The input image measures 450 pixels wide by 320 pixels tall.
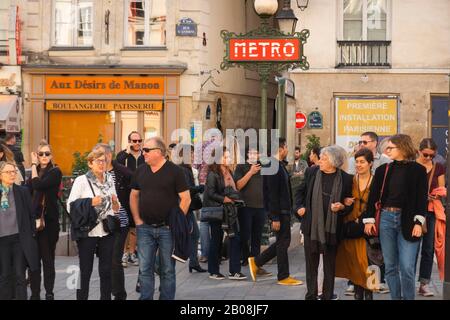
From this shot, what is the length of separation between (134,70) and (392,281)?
58.6 ft

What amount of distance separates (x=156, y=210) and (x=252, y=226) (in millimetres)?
3609

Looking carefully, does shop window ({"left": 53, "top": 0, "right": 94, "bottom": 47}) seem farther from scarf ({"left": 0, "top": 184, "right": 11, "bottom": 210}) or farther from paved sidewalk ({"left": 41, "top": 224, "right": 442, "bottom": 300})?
scarf ({"left": 0, "top": 184, "right": 11, "bottom": 210})

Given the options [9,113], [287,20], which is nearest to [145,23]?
[9,113]

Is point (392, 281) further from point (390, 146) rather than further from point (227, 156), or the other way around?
point (227, 156)

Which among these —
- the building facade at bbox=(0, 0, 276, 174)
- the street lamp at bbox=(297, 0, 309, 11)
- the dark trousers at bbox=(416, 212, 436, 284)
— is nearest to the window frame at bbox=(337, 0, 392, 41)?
the street lamp at bbox=(297, 0, 309, 11)

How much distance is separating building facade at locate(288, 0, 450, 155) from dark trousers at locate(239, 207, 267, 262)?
45.2 feet

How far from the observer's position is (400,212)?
31.0 feet

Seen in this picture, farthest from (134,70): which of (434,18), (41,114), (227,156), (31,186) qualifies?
(31,186)

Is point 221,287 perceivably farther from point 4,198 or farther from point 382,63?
point 382,63

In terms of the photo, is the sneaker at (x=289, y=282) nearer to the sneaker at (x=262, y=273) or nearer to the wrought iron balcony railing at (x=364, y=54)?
the sneaker at (x=262, y=273)

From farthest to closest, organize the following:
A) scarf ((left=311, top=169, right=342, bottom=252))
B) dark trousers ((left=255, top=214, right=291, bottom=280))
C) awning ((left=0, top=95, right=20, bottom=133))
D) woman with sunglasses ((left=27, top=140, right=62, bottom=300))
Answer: awning ((left=0, top=95, right=20, bottom=133))
dark trousers ((left=255, top=214, right=291, bottom=280))
woman with sunglasses ((left=27, top=140, right=62, bottom=300))
scarf ((left=311, top=169, right=342, bottom=252))

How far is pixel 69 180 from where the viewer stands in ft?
55.2

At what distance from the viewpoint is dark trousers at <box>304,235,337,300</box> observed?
9.97m

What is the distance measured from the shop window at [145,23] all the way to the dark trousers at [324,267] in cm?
1749
